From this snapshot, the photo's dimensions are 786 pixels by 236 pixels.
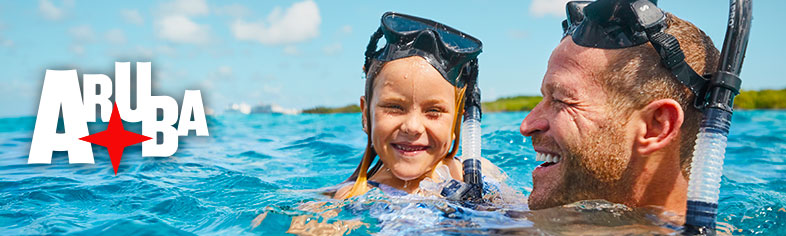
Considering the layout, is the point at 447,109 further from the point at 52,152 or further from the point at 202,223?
the point at 52,152

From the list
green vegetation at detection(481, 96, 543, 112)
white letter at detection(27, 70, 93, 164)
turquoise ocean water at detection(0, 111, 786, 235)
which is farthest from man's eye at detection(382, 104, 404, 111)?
green vegetation at detection(481, 96, 543, 112)

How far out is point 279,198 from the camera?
16.4 ft

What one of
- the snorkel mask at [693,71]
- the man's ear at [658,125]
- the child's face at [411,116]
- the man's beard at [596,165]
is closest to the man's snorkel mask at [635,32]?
the snorkel mask at [693,71]

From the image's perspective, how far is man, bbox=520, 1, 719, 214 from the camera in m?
2.57

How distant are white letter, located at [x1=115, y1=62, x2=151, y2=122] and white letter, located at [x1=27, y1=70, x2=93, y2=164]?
520mm

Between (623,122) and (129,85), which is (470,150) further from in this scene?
(129,85)

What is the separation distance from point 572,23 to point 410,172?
1.60 metres

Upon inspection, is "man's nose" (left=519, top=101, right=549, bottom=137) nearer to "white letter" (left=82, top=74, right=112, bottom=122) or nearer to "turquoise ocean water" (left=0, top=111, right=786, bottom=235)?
"turquoise ocean water" (left=0, top=111, right=786, bottom=235)

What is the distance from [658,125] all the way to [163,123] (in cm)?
743

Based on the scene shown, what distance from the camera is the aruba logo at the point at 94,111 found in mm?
7488

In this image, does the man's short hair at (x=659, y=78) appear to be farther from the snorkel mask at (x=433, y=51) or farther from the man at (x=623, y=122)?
the snorkel mask at (x=433, y=51)

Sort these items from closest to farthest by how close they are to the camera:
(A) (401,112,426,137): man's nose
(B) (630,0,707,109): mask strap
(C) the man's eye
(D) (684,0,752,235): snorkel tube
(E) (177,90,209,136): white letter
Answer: (D) (684,0,752,235): snorkel tube < (B) (630,0,707,109): mask strap < (A) (401,112,426,137): man's nose < (C) the man's eye < (E) (177,90,209,136): white letter

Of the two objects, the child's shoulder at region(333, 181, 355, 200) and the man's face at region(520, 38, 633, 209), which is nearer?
the man's face at region(520, 38, 633, 209)

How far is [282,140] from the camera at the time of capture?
11586 millimetres
